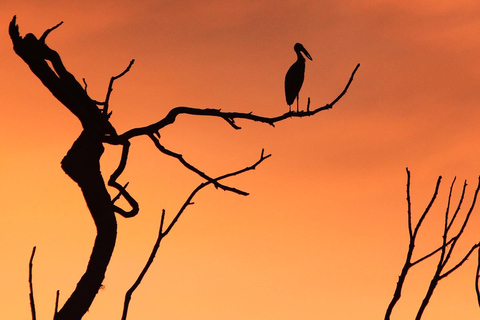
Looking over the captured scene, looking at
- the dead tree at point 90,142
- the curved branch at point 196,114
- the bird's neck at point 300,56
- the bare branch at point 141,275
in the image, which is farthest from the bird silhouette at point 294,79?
the bare branch at point 141,275

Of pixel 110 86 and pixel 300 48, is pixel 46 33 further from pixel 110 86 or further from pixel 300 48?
pixel 300 48

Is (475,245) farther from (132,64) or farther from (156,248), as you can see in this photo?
(132,64)

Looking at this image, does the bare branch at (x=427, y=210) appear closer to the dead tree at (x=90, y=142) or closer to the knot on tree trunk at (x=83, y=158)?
the dead tree at (x=90, y=142)

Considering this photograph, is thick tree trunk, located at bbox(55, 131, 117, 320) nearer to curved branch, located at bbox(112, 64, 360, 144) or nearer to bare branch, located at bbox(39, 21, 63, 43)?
curved branch, located at bbox(112, 64, 360, 144)

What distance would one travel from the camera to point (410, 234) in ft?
9.77

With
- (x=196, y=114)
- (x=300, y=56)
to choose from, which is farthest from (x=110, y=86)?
(x=300, y=56)

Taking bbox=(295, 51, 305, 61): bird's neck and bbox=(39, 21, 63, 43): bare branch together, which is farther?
bbox=(295, 51, 305, 61): bird's neck

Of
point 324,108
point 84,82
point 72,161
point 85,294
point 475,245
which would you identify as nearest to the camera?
point 475,245

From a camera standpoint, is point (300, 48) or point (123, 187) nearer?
point (123, 187)

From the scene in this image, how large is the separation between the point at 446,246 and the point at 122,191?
2.20 metres

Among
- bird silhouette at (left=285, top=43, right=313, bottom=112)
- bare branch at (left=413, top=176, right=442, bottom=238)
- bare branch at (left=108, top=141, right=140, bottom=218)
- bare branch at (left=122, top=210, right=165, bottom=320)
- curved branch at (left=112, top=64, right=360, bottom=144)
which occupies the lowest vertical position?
bare branch at (left=122, top=210, right=165, bottom=320)

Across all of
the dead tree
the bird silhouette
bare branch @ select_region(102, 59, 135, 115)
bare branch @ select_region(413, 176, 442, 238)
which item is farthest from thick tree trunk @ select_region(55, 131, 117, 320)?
the bird silhouette

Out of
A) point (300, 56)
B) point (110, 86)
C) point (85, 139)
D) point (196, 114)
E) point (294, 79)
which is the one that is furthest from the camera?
point (300, 56)

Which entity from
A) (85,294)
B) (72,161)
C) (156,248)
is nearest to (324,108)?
(72,161)
